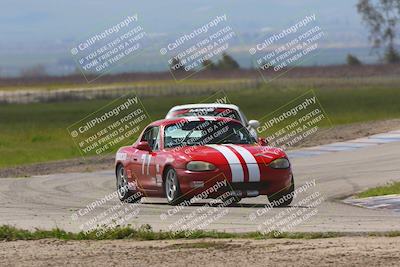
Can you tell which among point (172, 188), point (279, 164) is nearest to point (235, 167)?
point (279, 164)

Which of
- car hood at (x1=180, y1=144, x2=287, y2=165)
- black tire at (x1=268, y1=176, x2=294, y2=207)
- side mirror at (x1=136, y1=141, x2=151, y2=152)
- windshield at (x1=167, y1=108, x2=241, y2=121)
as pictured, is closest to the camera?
car hood at (x1=180, y1=144, x2=287, y2=165)

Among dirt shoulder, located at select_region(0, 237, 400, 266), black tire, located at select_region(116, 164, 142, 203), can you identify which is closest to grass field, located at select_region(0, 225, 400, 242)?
dirt shoulder, located at select_region(0, 237, 400, 266)

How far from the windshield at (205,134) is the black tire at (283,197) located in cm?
113

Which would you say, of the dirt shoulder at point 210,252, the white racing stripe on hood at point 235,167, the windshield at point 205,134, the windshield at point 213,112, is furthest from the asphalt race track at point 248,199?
the windshield at point 213,112

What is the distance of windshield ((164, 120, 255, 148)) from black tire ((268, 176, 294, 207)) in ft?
3.71

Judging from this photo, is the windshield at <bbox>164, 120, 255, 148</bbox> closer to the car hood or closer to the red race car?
the red race car

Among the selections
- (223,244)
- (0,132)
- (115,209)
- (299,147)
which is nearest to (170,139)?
(115,209)

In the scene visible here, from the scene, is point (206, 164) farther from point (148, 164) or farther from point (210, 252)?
point (210, 252)

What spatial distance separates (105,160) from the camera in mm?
30656

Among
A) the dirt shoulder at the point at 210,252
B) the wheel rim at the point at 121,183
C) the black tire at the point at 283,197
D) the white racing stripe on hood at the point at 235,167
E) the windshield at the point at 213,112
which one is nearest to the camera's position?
the dirt shoulder at the point at 210,252

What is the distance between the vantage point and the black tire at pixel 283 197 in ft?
57.5

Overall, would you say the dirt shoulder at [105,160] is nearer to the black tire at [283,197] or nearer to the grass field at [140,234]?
the black tire at [283,197]

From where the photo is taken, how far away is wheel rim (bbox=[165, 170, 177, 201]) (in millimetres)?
17594

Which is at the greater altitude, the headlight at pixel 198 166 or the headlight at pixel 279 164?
the headlight at pixel 198 166
